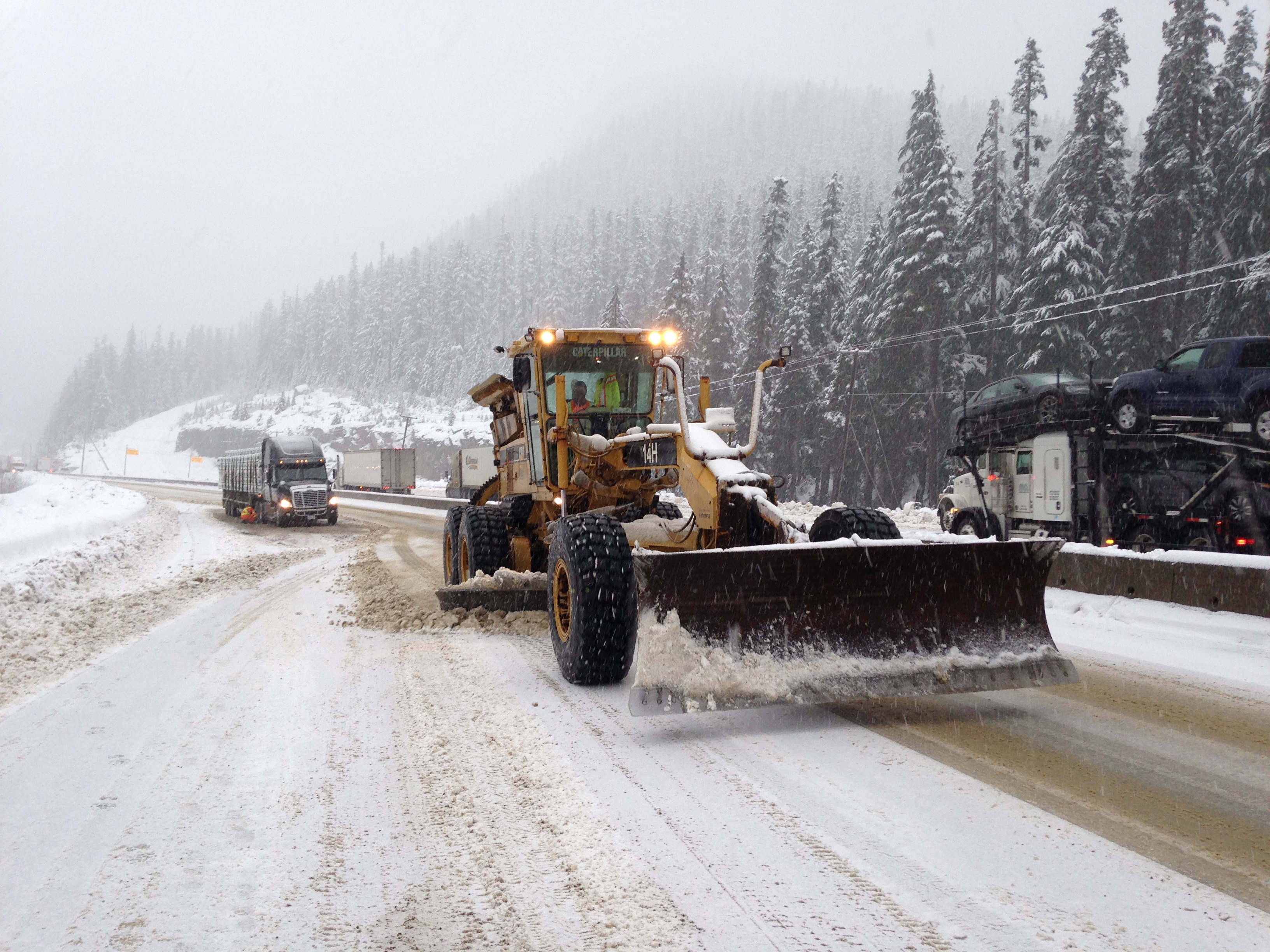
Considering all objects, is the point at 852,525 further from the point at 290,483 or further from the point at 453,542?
the point at 290,483

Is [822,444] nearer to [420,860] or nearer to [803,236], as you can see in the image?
[803,236]

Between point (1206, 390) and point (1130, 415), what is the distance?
4.07ft

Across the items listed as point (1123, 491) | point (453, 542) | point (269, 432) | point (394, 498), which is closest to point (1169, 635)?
point (453, 542)

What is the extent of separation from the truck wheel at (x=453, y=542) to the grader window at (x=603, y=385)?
2.47 m

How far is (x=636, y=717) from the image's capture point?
534cm

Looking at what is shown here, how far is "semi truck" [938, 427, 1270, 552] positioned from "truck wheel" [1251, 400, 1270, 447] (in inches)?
6.4

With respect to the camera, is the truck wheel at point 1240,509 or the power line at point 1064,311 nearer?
the truck wheel at point 1240,509

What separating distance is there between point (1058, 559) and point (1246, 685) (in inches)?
181

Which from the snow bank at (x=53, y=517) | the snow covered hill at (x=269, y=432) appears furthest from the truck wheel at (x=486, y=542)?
the snow covered hill at (x=269, y=432)

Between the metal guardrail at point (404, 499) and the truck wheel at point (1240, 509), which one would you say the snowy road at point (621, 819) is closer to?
the truck wheel at point (1240, 509)

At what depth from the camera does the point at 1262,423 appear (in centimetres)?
1266

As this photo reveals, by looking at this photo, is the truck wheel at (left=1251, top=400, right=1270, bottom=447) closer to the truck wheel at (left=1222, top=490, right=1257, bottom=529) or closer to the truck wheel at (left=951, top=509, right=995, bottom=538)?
the truck wheel at (left=1222, top=490, right=1257, bottom=529)

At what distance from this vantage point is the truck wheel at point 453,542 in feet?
34.3

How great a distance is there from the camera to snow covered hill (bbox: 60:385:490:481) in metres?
97.1
